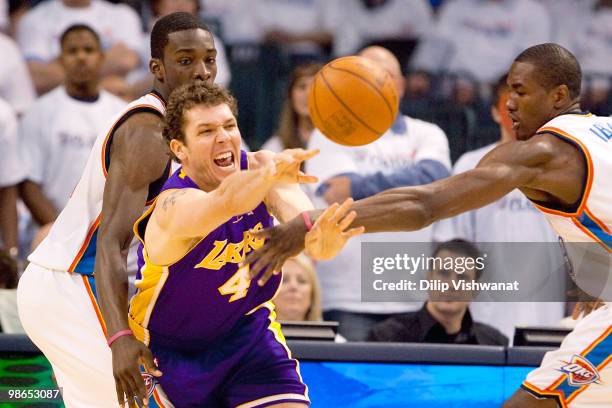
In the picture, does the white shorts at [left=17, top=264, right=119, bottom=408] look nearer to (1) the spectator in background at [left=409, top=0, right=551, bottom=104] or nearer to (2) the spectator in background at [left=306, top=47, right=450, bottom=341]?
(2) the spectator in background at [left=306, top=47, right=450, bottom=341]

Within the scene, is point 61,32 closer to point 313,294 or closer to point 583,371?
point 313,294

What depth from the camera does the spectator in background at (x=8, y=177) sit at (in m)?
7.00

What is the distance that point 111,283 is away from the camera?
421cm

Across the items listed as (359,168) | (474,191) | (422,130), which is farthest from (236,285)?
(422,130)

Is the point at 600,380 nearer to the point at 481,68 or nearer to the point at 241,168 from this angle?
the point at 241,168

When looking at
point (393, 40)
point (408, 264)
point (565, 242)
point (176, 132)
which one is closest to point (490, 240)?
point (408, 264)

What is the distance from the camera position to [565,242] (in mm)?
4715

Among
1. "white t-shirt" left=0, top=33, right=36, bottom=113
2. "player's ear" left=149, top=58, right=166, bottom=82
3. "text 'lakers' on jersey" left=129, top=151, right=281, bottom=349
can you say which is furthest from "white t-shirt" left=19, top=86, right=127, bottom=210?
"text 'lakers' on jersey" left=129, top=151, right=281, bottom=349

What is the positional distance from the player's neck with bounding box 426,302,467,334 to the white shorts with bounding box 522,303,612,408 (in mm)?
1426

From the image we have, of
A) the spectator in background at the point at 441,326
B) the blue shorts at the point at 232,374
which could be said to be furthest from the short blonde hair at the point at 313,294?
the blue shorts at the point at 232,374

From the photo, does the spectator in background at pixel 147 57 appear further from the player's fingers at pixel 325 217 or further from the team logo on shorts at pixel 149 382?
the player's fingers at pixel 325 217

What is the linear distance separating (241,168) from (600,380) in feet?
5.39

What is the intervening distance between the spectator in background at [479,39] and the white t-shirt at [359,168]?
1678 mm

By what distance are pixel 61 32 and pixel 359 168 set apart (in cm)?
245
